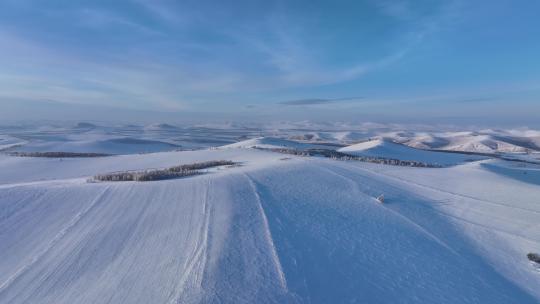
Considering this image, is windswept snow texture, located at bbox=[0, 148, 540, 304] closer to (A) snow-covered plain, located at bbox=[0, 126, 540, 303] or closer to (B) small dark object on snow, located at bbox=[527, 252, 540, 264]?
(A) snow-covered plain, located at bbox=[0, 126, 540, 303]

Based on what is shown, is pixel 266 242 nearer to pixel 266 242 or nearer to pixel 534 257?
pixel 266 242

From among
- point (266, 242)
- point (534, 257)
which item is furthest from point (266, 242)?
point (534, 257)

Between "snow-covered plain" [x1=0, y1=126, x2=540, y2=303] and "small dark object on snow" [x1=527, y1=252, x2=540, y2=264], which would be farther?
"small dark object on snow" [x1=527, y1=252, x2=540, y2=264]

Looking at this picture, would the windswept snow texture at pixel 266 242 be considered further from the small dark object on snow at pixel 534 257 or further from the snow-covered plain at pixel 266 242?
the small dark object on snow at pixel 534 257

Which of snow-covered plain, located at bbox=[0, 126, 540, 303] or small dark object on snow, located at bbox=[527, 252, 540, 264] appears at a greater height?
snow-covered plain, located at bbox=[0, 126, 540, 303]

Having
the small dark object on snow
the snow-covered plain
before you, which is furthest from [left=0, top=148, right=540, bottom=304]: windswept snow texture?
the small dark object on snow

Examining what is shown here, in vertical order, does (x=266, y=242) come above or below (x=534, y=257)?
above
